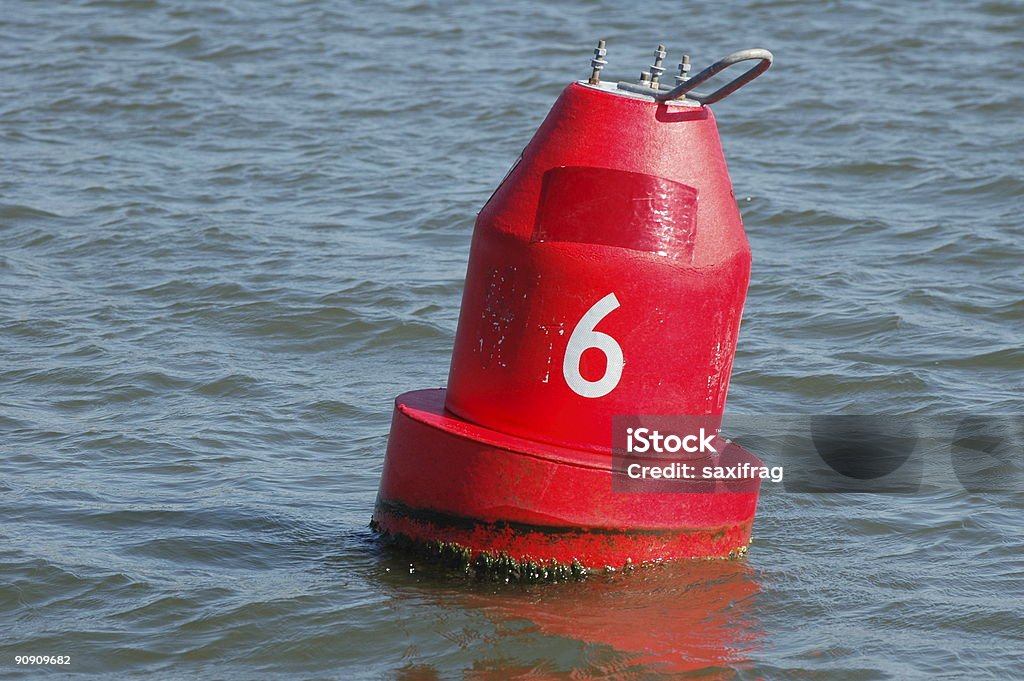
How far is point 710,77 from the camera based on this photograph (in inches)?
168

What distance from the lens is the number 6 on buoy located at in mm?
4309

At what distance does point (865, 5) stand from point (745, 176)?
5518 mm

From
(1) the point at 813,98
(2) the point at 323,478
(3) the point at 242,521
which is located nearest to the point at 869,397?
(2) the point at 323,478

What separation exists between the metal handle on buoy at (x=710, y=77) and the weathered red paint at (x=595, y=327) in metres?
0.06

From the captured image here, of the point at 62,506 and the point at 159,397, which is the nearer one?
the point at 62,506

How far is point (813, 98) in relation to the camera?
12086mm

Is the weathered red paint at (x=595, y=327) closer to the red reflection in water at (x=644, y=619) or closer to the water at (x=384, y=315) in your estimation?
the red reflection in water at (x=644, y=619)

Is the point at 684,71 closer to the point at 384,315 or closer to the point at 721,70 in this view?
the point at 721,70

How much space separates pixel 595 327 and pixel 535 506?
530 mm

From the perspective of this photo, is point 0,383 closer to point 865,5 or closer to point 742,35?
point 742,35

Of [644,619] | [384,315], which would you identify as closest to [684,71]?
[644,619]

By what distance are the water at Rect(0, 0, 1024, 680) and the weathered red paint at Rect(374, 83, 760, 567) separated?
22 cm

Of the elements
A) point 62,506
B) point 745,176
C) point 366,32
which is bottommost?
point 62,506

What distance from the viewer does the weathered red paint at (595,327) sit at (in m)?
4.32
